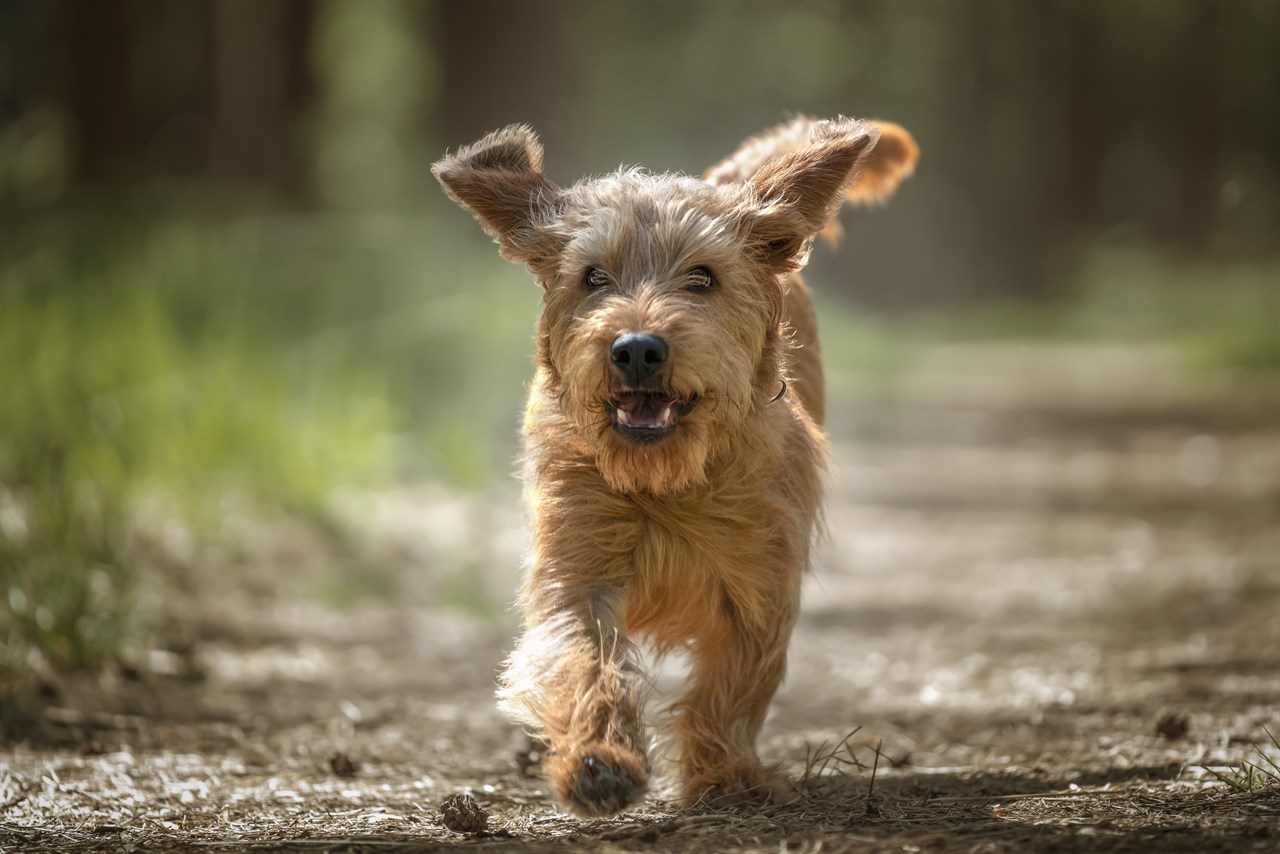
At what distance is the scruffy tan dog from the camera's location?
→ 14.0 ft

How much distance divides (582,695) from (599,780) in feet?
1.10

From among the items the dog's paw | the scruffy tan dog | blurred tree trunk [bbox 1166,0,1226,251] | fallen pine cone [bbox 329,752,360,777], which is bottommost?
the dog's paw

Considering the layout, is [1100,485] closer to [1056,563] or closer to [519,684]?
[1056,563]

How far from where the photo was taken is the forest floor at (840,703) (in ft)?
12.8

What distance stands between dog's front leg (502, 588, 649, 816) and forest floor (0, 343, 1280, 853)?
151 millimetres

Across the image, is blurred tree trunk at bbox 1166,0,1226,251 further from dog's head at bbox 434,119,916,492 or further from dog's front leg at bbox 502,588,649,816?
dog's front leg at bbox 502,588,649,816

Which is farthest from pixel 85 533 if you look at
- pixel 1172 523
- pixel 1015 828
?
pixel 1172 523

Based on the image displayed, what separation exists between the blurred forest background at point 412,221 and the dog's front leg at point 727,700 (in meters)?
2.74

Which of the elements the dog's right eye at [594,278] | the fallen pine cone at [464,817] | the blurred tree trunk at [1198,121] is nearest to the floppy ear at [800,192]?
the dog's right eye at [594,278]

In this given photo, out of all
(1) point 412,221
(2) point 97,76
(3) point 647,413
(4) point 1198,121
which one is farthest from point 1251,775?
(4) point 1198,121

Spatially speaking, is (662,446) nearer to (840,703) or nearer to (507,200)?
(507,200)

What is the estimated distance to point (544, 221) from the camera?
4.87m

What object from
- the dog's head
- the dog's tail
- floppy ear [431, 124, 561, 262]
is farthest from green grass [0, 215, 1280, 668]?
the dog's tail

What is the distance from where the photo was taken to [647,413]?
4.35 m
